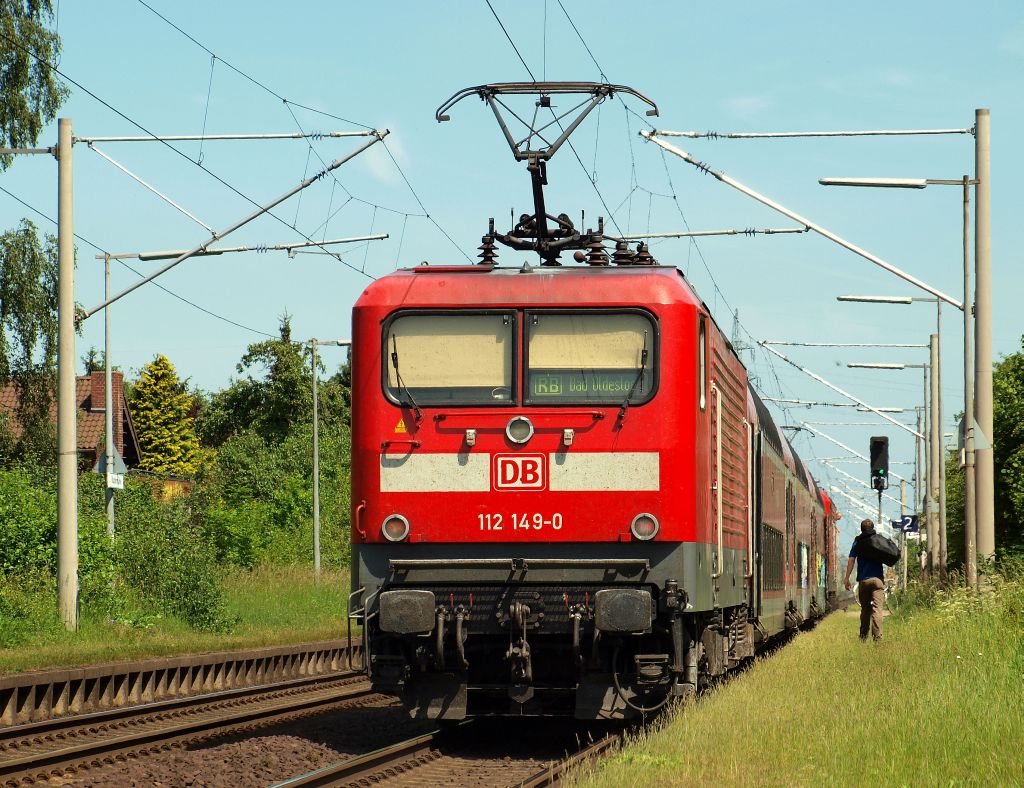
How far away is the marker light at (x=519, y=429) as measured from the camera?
11.6 metres

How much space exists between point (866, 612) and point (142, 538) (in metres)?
11.0

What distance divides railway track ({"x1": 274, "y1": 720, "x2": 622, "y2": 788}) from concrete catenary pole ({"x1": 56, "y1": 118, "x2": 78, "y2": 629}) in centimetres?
872

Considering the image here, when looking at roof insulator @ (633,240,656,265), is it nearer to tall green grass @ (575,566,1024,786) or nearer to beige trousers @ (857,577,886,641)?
tall green grass @ (575,566,1024,786)

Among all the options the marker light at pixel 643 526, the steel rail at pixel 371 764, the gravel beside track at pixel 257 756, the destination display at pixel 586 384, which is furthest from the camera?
the destination display at pixel 586 384

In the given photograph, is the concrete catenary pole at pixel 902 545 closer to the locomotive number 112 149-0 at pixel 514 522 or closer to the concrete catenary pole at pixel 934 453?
the concrete catenary pole at pixel 934 453

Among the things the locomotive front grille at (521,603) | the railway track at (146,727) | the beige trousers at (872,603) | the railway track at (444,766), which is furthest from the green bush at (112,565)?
the locomotive front grille at (521,603)

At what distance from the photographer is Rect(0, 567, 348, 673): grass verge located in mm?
17961

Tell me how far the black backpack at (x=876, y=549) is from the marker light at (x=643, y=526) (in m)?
10.7

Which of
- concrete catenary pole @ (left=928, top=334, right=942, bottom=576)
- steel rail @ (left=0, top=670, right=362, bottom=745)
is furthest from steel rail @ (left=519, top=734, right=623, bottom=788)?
concrete catenary pole @ (left=928, top=334, right=942, bottom=576)

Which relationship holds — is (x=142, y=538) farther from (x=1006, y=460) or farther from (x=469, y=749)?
(x=1006, y=460)

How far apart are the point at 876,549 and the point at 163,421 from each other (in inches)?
3141

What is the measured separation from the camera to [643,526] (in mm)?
11445

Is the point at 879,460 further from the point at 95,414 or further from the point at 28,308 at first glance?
the point at 95,414

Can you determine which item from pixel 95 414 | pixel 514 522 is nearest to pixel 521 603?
pixel 514 522
